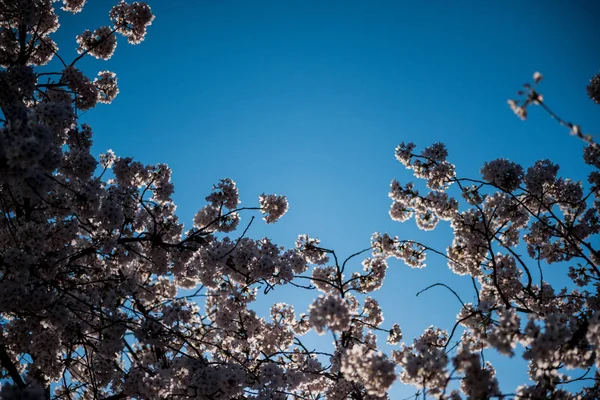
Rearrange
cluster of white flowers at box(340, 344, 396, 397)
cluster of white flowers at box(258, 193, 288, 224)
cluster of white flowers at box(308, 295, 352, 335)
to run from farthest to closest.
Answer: cluster of white flowers at box(258, 193, 288, 224) < cluster of white flowers at box(308, 295, 352, 335) < cluster of white flowers at box(340, 344, 396, 397)

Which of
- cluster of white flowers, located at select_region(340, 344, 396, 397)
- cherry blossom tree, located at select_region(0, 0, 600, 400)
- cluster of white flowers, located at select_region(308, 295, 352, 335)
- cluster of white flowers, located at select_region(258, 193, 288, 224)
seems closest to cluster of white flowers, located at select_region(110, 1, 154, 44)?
cherry blossom tree, located at select_region(0, 0, 600, 400)

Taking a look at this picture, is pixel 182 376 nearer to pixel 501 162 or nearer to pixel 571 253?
pixel 501 162

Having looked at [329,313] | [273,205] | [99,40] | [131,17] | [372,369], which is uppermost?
[131,17]

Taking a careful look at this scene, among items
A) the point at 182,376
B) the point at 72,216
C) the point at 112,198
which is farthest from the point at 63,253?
the point at 182,376

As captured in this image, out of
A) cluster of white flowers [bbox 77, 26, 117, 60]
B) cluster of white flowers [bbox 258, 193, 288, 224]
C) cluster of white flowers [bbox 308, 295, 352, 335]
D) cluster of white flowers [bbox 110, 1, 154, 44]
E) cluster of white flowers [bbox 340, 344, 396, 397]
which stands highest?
cluster of white flowers [bbox 110, 1, 154, 44]

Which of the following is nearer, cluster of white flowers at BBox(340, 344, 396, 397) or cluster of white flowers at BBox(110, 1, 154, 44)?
cluster of white flowers at BBox(340, 344, 396, 397)

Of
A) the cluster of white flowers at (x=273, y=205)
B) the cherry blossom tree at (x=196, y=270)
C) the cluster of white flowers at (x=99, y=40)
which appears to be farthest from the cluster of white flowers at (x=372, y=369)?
the cluster of white flowers at (x=99, y=40)

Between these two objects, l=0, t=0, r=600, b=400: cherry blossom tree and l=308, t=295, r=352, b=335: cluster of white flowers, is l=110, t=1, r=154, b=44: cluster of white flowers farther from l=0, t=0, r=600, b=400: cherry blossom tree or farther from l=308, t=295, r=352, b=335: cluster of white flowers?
l=308, t=295, r=352, b=335: cluster of white flowers

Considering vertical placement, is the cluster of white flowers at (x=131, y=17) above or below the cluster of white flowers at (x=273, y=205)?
above

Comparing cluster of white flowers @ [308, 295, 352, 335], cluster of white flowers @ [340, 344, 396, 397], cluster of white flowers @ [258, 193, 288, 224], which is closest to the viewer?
cluster of white flowers @ [340, 344, 396, 397]

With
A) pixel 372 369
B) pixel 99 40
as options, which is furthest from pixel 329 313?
pixel 99 40

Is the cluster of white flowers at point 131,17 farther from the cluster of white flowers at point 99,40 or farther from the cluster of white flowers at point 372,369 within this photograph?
the cluster of white flowers at point 372,369

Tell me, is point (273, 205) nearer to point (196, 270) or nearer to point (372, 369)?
point (196, 270)

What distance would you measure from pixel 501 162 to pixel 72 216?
9.44 meters
